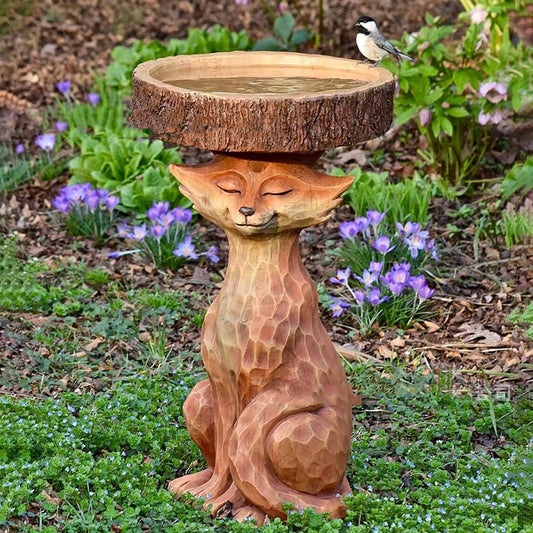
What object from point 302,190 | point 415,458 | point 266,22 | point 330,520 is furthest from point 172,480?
point 266,22

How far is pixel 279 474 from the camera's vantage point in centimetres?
328

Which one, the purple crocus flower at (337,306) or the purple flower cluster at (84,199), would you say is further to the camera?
the purple flower cluster at (84,199)

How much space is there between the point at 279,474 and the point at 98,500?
646 millimetres

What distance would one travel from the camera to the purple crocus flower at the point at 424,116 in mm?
6023

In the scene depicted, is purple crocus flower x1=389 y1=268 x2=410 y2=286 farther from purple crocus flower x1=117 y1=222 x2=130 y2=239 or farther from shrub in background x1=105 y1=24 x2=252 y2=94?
shrub in background x1=105 y1=24 x2=252 y2=94

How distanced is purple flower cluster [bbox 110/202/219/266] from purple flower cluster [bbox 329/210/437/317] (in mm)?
827

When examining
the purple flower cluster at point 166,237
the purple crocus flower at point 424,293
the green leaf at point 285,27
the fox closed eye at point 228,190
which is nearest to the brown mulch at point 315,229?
the purple flower cluster at point 166,237

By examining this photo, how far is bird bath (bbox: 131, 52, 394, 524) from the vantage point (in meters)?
3.05

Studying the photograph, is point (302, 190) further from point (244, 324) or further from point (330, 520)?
point (330, 520)

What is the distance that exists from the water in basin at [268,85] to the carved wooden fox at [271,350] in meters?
0.23

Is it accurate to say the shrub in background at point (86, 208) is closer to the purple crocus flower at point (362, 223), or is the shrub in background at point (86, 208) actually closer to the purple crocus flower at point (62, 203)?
the purple crocus flower at point (62, 203)

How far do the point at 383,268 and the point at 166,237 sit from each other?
4.24 feet

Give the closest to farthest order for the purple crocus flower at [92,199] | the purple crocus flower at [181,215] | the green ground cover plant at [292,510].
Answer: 1. the green ground cover plant at [292,510]
2. the purple crocus flower at [181,215]
3. the purple crocus flower at [92,199]

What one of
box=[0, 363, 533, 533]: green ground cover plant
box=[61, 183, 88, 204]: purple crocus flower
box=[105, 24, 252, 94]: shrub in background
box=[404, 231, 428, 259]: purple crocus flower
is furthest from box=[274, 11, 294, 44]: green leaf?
box=[0, 363, 533, 533]: green ground cover plant
